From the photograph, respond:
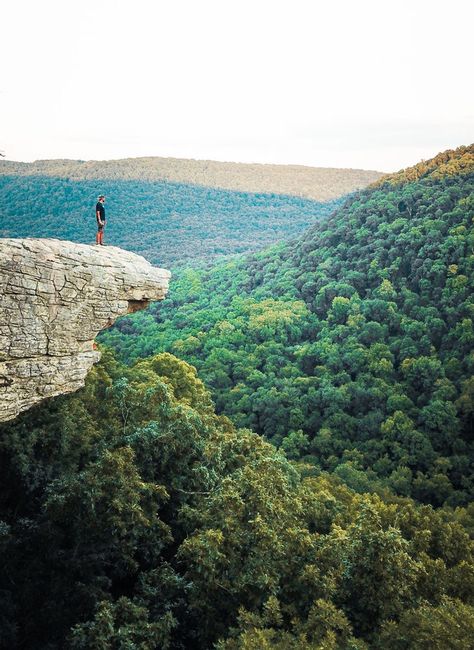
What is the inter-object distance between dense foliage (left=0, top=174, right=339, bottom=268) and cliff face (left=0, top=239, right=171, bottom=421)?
81.2m

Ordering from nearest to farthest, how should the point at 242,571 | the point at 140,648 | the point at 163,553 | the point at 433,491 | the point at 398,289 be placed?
the point at 140,648 < the point at 242,571 < the point at 163,553 < the point at 433,491 < the point at 398,289

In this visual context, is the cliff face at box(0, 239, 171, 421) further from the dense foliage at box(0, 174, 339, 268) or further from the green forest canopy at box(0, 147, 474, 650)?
the dense foliage at box(0, 174, 339, 268)

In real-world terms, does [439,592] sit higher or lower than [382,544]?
lower

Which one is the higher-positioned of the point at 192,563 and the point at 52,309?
the point at 52,309

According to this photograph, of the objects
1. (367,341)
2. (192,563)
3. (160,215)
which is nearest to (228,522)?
(192,563)

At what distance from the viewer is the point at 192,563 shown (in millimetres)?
11781

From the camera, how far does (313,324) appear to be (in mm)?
50500

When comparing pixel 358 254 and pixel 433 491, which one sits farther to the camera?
pixel 358 254

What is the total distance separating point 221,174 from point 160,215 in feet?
109

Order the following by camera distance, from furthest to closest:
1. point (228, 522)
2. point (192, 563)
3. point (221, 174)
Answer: point (221, 174) → point (192, 563) → point (228, 522)

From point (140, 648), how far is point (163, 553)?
4.59 meters

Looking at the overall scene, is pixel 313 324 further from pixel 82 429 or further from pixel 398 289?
pixel 82 429

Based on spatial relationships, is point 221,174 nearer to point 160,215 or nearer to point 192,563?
point 160,215

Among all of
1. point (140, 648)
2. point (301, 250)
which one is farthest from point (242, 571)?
point (301, 250)
